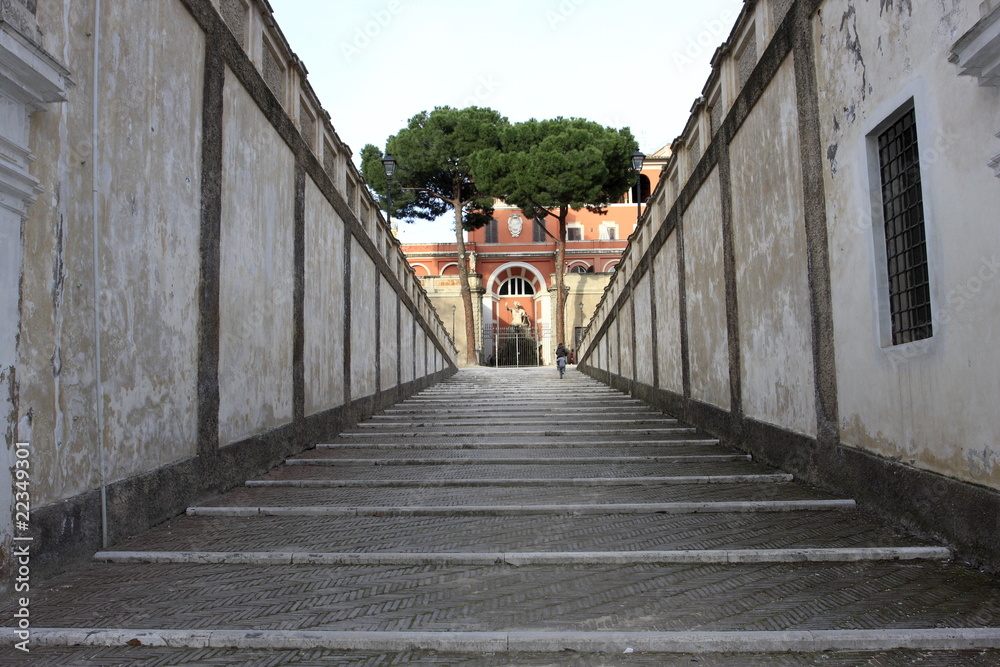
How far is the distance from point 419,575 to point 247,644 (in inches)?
43.4

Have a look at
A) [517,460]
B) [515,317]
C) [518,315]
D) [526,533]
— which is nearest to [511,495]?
[526,533]

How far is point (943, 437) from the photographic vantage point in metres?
3.83

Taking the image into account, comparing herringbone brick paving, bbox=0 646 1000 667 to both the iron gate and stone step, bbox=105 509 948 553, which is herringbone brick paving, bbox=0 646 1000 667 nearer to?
stone step, bbox=105 509 948 553

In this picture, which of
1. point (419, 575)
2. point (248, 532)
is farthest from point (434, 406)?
point (419, 575)

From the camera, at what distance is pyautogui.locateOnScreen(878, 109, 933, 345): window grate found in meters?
4.18

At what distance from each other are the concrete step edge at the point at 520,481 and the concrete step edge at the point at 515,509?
834 mm

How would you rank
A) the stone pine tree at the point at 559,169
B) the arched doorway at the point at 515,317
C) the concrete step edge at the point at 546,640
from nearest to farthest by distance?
the concrete step edge at the point at 546,640
the stone pine tree at the point at 559,169
the arched doorway at the point at 515,317

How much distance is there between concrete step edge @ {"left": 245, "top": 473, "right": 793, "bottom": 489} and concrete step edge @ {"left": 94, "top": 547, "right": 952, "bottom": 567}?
197 cm

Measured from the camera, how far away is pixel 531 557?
3.97 meters

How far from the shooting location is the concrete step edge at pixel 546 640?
2.83 metres

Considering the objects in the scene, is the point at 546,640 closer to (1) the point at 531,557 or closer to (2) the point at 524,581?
(2) the point at 524,581

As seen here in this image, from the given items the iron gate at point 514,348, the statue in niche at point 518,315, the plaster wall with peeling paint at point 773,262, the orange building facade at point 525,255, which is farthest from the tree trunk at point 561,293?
the plaster wall with peeling paint at point 773,262

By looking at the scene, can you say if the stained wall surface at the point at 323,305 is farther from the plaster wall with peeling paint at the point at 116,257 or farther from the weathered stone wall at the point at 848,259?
the weathered stone wall at the point at 848,259

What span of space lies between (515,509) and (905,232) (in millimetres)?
3474
